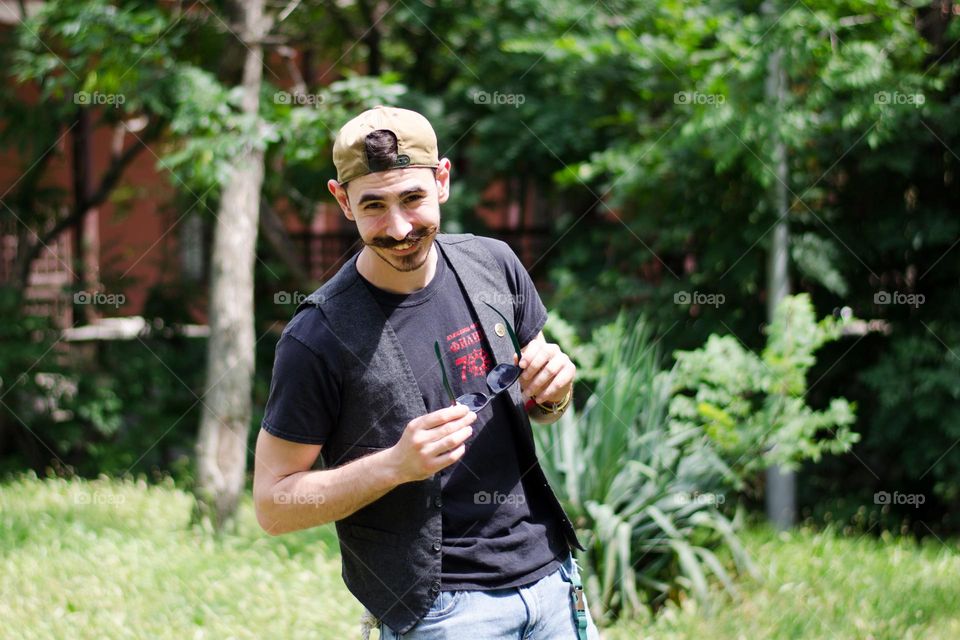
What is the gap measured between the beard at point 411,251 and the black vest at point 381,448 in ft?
0.32

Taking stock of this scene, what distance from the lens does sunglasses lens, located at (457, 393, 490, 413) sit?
189cm

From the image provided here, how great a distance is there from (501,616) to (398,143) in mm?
975

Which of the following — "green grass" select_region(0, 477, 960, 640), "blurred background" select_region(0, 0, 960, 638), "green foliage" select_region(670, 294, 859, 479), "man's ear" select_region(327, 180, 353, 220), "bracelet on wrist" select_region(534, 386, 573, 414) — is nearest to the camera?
"man's ear" select_region(327, 180, 353, 220)

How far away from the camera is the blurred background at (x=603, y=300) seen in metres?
4.52

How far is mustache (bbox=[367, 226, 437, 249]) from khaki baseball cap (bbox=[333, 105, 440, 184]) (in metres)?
0.13

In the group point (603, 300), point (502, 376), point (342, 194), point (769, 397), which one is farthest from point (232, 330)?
point (502, 376)

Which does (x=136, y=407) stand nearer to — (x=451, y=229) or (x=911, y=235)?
(x=451, y=229)

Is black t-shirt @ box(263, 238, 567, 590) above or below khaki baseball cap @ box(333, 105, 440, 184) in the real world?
below

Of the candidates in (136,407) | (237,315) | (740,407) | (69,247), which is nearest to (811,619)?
(740,407)

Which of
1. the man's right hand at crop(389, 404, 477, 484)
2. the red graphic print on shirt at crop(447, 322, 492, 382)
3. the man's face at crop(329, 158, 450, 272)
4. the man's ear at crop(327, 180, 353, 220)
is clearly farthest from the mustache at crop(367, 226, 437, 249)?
the man's right hand at crop(389, 404, 477, 484)

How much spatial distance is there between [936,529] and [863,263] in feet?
5.63

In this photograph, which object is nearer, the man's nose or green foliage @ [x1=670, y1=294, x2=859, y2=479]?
the man's nose

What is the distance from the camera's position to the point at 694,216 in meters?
6.23

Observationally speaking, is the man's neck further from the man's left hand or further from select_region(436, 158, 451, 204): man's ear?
the man's left hand
